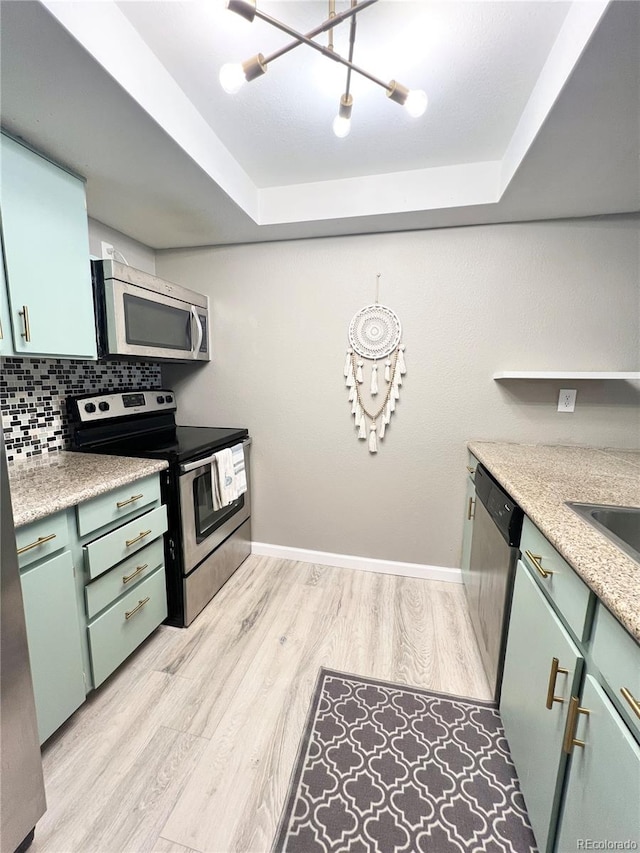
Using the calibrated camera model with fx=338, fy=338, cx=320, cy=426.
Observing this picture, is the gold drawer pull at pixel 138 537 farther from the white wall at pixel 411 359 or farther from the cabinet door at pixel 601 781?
the cabinet door at pixel 601 781

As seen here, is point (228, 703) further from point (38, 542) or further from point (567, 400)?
point (567, 400)

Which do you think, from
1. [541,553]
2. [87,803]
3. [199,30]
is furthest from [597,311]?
[87,803]

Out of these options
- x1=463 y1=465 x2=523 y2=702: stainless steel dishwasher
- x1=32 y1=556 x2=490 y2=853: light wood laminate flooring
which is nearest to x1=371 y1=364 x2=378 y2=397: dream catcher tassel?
x1=463 y1=465 x2=523 y2=702: stainless steel dishwasher

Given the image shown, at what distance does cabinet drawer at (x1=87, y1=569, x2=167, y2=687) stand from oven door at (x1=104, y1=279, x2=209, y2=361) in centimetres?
112

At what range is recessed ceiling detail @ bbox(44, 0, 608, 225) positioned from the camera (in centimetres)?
101

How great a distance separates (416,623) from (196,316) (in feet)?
7.27

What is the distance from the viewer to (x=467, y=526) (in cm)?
200

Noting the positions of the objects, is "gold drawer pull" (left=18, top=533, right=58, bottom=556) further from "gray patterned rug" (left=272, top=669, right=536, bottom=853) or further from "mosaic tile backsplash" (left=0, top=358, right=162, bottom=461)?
"gray patterned rug" (left=272, top=669, right=536, bottom=853)

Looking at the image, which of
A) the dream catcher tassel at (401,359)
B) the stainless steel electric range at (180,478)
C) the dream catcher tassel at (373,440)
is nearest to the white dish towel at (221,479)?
the stainless steel electric range at (180,478)

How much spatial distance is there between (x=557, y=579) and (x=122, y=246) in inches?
106

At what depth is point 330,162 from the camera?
5.62ft

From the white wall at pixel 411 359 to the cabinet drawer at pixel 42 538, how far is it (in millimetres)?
→ 1362

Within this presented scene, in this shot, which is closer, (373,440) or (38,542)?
(38,542)

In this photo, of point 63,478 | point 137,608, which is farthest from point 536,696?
point 63,478
